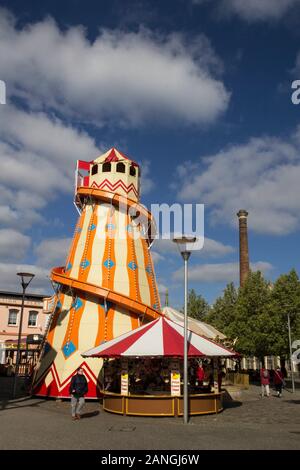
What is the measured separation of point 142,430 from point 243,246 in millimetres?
45402

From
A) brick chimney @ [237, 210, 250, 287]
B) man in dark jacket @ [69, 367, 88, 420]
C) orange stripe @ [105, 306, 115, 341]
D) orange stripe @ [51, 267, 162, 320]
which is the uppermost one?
brick chimney @ [237, 210, 250, 287]

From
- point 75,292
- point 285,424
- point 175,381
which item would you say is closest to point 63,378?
point 75,292

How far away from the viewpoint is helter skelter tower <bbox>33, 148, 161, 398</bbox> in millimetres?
19484

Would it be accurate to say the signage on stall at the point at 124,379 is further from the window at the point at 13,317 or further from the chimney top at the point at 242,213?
the chimney top at the point at 242,213

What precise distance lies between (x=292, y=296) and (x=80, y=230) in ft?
65.3

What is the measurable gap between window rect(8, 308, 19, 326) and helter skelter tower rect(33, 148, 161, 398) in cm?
2714

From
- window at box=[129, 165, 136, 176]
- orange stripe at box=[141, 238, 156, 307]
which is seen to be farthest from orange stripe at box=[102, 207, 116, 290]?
window at box=[129, 165, 136, 176]

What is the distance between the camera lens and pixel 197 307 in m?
53.1

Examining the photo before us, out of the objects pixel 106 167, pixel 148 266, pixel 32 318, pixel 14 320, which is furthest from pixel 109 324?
pixel 32 318

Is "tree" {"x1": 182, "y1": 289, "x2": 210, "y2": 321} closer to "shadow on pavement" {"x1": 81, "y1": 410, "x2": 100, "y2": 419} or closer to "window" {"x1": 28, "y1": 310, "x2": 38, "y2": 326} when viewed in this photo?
"window" {"x1": 28, "y1": 310, "x2": 38, "y2": 326}

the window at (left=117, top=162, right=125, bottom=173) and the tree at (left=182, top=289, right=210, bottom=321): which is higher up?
the window at (left=117, top=162, right=125, bottom=173)

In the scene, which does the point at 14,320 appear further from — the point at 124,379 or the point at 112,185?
the point at 124,379
